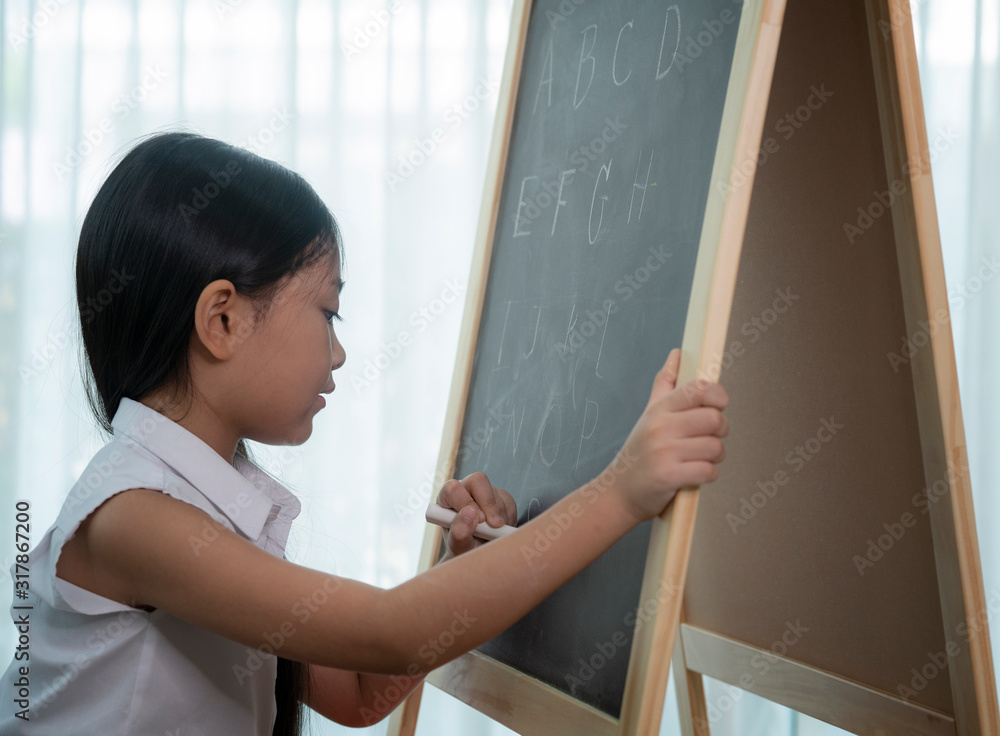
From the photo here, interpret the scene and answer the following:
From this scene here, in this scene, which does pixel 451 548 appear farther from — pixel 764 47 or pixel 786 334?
pixel 764 47

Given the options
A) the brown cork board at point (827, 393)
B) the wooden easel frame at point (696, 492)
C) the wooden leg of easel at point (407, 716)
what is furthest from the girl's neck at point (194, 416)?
the brown cork board at point (827, 393)

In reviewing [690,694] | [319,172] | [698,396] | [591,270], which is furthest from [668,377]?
[319,172]

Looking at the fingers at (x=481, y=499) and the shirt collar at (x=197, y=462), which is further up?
the fingers at (x=481, y=499)

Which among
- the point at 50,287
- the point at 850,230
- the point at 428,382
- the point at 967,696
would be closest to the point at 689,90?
the point at 850,230

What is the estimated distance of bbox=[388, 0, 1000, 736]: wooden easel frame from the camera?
0.70 m

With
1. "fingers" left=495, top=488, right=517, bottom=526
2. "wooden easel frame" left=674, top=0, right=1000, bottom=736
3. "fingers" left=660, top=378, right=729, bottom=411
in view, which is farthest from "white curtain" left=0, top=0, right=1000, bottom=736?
"fingers" left=660, top=378, right=729, bottom=411

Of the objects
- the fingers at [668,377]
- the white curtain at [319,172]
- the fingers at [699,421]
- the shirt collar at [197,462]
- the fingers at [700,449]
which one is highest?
the white curtain at [319,172]

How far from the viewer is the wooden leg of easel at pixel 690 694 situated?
4.12 ft

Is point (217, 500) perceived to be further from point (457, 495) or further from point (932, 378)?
point (932, 378)

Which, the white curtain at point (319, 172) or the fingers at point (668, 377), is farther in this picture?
the white curtain at point (319, 172)

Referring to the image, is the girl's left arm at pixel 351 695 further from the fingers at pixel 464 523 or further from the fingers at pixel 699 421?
the fingers at pixel 699 421

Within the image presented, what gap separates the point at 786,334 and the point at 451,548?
49 cm

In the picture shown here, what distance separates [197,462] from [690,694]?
817 millimetres

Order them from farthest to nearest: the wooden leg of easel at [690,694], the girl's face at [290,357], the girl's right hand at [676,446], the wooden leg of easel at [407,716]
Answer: the wooden leg of easel at [690,694] → the wooden leg of easel at [407,716] → the girl's face at [290,357] → the girl's right hand at [676,446]
